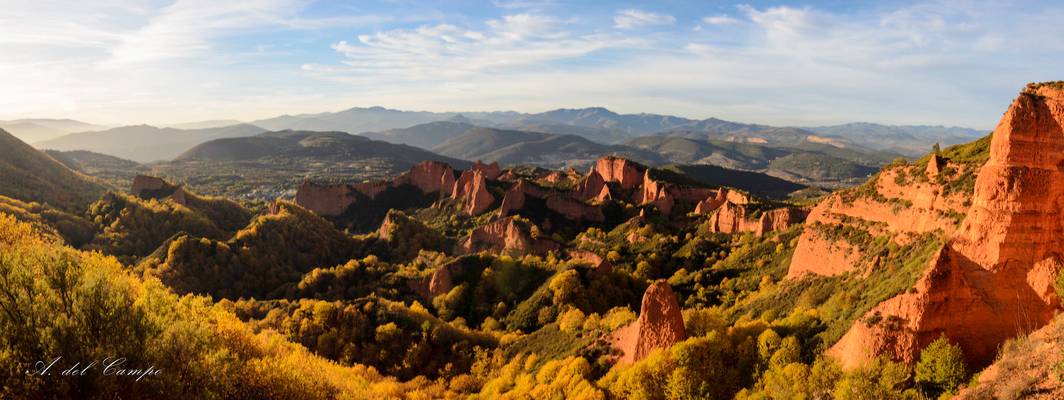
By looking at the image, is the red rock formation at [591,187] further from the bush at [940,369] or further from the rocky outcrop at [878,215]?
the bush at [940,369]

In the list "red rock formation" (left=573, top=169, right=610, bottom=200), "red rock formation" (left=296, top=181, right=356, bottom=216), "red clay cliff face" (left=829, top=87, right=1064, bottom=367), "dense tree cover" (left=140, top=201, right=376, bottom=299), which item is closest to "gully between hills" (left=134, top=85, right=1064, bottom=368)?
"red clay cliff face" (left=829, top=87, right=1064, bottom=367)

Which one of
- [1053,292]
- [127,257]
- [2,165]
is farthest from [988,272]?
[2,165]

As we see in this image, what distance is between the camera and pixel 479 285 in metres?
69.1

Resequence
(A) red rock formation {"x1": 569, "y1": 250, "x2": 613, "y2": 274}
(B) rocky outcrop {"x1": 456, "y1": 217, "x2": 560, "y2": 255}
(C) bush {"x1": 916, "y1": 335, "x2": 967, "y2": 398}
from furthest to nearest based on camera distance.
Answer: (B) rocky outcrop {"x1": 456, "y1": 217, "x2": 560, "y2": 255} → (A) red rock formation {"x1": 569, "y1": 250, "x2": 613, "y2": 274} → (C) bush {"x1": 916, "y1": 335, "x2": 967, "y2": 398}

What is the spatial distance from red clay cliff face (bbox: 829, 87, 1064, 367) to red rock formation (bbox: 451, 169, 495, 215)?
8839cm

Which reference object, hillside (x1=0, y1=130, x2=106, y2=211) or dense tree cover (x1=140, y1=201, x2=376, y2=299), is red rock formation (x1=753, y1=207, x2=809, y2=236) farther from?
hillside (x1=0, y1=130, x2=106, y2=211)

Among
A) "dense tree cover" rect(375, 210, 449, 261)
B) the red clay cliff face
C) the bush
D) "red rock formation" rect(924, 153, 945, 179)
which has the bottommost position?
"dense tree cover" rect(375, 210, 449, 261)

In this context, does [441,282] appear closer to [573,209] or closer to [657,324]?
[657,324]

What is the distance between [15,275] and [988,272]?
43210 mm

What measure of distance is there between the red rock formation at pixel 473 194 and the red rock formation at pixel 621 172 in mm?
25279

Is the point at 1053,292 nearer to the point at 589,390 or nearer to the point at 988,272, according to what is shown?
the point at 988,272

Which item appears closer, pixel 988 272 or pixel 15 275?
pixel 15 275

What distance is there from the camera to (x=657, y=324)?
35406 millimetres

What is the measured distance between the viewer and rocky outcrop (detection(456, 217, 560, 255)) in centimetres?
8312
